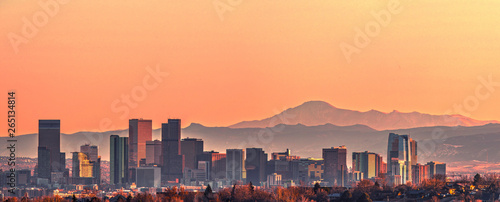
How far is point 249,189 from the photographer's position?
529 feet

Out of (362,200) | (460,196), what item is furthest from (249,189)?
(460,196)

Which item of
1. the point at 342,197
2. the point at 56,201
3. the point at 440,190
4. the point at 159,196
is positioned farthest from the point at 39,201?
the point at 440,190

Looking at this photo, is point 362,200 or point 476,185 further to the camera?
point 476,185

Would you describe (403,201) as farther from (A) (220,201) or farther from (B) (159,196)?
(B) (159,196)

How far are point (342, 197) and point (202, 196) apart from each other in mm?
22160

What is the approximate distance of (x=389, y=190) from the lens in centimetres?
17312

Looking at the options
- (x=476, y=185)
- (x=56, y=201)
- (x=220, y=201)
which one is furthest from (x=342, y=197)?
(x=56, y=201)

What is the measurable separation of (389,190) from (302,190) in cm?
1563

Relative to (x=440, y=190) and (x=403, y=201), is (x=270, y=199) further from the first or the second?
(x=440, y=190)

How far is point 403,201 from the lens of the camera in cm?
15525

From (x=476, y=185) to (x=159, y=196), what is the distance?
54.7 m

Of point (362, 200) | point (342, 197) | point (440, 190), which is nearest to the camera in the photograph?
point (362, 200)

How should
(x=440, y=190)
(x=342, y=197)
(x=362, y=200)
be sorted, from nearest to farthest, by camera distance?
(x=362, y=200), (x=342, y=197), (x=440, y=190)

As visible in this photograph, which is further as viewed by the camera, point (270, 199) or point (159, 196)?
point (159, 196)
